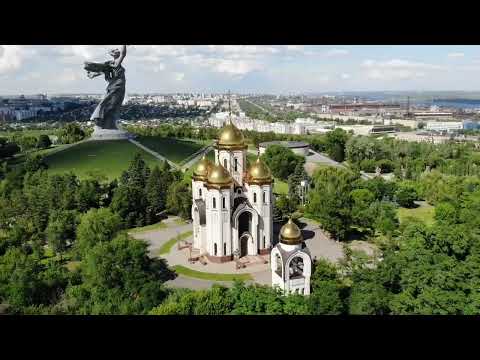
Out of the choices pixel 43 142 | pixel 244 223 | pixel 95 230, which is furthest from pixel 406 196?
pixel 43 142

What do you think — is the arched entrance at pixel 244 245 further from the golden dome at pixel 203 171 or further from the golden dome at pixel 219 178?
the golden dome at pixel 203 171

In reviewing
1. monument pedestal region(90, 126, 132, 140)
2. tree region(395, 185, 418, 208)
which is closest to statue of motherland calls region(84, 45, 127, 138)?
monument pedestal region(90, 126, 132, 140)

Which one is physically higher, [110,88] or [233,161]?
[110,88]

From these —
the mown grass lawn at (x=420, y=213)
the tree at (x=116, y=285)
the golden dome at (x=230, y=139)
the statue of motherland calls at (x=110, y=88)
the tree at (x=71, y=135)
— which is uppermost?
the statue of motherland calls at (x=110, y=88)

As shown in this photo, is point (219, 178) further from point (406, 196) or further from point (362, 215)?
point (406, 196)

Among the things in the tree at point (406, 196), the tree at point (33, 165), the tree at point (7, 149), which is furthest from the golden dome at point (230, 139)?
the tree at point (7, 149)

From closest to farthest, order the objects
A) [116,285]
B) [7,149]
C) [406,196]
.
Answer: [116,285], [406,196], [7,149]

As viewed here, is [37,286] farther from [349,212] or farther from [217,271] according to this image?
[349,212]
